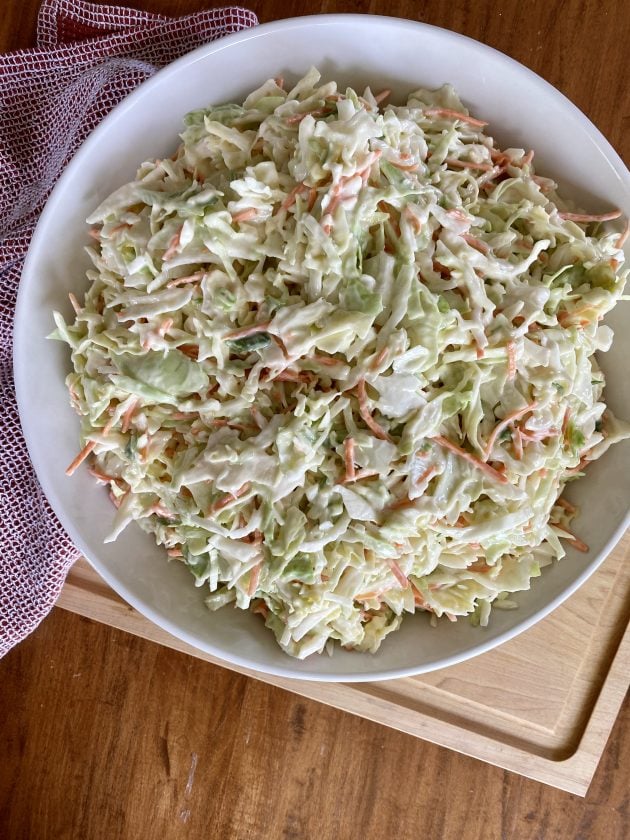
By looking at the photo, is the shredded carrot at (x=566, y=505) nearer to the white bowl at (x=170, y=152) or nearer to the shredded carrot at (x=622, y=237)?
the white bowl at (x=170, y=152)

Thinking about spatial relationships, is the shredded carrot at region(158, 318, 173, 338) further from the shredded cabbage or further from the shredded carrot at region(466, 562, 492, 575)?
the shredded carrot at region(466, 562, 492, 575)

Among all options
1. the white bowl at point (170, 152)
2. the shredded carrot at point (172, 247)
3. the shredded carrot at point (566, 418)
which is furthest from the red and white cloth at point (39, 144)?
the shredded carrot at point (566, 418)

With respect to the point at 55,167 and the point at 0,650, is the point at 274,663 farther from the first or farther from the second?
the point at 55,167

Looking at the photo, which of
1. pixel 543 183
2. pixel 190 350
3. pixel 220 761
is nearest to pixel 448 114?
pixel 543 183

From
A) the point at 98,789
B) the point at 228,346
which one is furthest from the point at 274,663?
the point at 98,789

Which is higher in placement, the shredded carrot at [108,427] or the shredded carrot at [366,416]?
the shredded carrot at [366,416]

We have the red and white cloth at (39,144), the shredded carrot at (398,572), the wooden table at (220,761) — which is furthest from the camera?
the wooden table at (220,761)

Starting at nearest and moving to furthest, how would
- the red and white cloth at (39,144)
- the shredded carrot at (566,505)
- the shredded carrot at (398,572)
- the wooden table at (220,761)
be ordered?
the shredded carrot at (398,572) < the shredded carrot at (566,505) < the red and white cloth at (39,144) < the wooden table at (220,761)
